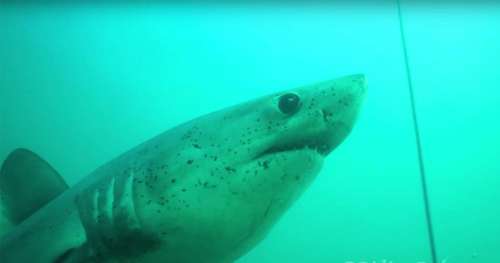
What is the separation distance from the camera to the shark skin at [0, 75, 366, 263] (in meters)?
1.33

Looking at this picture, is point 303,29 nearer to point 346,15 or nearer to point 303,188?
point 346,15

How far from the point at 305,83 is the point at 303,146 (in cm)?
64

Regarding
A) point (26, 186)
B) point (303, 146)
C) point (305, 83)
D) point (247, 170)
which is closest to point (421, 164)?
point (305, 83)

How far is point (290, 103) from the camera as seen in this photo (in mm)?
1406

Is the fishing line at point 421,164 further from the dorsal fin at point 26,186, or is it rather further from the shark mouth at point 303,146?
A: the dorsal fin at point 26,186

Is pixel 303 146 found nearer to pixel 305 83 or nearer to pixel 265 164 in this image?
pixel 265 164

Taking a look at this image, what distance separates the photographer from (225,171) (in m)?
1.36

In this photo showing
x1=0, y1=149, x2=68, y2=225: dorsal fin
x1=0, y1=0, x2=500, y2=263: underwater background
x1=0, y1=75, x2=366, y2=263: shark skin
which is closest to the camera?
x1=0, y1=75, x2=366, y2=263: shark skin

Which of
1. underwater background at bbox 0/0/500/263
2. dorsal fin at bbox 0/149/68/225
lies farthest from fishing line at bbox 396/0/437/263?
dorsal fin at bbox 0/149/68/225

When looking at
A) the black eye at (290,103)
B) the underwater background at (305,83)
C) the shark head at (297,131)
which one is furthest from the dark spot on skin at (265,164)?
the underwater background at (305,83)

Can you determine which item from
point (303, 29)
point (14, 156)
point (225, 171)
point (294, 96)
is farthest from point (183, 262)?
point (303, 29)

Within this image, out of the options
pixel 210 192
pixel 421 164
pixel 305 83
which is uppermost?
pixel 305 83

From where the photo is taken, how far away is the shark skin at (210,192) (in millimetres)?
1335

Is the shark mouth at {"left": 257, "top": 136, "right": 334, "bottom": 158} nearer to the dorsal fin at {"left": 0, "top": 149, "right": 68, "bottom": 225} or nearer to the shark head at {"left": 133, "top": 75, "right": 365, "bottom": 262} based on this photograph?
the shark head at {"left": 133, "top": 75, "right": 365, "bottom": 262}
